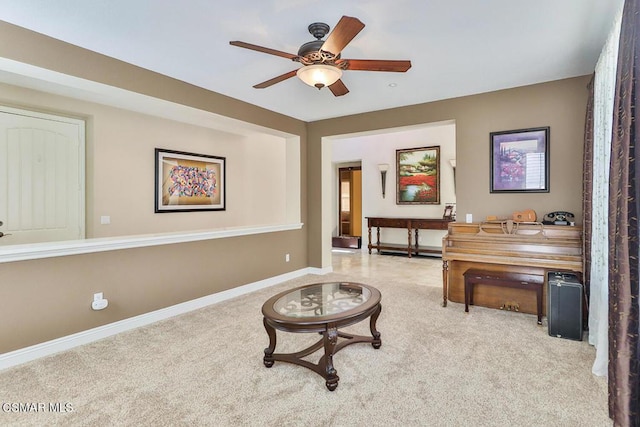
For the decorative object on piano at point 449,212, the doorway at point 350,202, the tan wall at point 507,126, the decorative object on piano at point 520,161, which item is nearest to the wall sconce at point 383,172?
the doorway at point 350,202

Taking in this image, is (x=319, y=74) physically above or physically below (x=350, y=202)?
above

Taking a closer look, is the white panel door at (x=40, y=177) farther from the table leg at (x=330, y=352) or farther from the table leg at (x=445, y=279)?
the table leg at (x=445, y=279)

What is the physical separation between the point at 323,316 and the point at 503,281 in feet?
6.98

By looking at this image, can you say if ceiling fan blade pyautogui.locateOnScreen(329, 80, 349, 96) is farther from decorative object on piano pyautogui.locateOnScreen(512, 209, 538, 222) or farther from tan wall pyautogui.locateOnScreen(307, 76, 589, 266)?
decorative object on piano pyautogui.locateOnScreen(512, 209, 538, 222)

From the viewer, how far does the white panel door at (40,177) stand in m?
3.61

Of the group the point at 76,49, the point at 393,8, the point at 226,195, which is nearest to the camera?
the point at 393,8

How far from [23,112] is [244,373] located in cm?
391

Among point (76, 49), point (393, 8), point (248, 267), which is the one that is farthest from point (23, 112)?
point (393, 8)

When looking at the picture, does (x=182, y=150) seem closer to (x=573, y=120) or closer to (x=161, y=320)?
(x=161, y=320)

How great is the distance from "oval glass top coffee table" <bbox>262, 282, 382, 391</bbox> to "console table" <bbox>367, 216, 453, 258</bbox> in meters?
4.17

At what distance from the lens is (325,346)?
2133 millimetres

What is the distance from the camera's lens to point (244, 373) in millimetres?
2314

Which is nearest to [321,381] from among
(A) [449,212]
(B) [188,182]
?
(B) [188,182]

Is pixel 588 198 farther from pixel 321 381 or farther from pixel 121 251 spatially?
pixel 121 251
